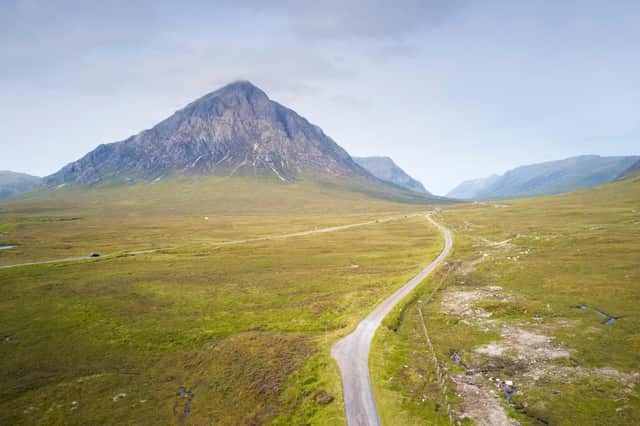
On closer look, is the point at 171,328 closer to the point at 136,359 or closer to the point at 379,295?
the point at 136,359

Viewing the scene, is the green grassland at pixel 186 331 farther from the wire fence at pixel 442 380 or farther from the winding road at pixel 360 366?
the wire fence at pixel 442 380


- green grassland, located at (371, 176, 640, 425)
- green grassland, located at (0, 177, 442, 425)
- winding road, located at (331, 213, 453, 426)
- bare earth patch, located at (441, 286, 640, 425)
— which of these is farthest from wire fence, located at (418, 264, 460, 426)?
green grassland, located at (0, 177, 442, 425)

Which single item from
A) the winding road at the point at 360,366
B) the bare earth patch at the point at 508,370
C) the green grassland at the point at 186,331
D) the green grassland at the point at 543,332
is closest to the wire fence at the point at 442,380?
the green grassland at the point at 543,332

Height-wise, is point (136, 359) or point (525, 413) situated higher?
point (525, 413)

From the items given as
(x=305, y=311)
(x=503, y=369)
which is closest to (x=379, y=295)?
(x=305, y=311)

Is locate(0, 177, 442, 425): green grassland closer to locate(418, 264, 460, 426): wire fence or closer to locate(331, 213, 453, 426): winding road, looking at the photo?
locate(331, 213, 453, 426): winding road
